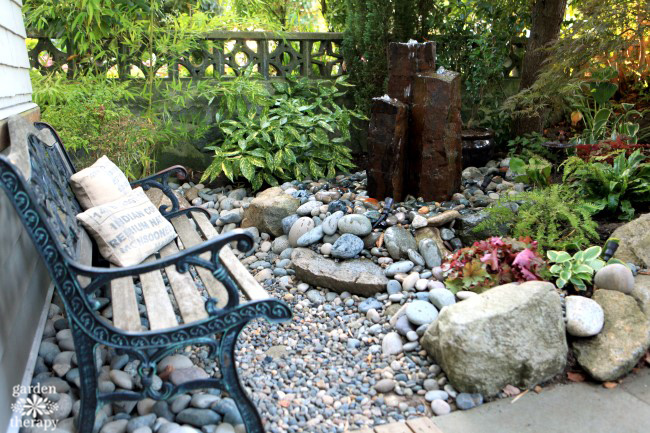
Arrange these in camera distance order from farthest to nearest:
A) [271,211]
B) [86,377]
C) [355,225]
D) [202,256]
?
[271,211], [355,225], [202,256], [86,377]

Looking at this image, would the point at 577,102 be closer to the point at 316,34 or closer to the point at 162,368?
the point at 316,34

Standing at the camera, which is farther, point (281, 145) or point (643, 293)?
point (281, 145)

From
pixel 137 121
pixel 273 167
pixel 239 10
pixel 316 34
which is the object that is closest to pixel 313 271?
pixel 273 167

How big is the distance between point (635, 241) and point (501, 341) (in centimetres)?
154

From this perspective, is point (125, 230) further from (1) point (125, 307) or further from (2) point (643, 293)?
(2) point (643, 293)

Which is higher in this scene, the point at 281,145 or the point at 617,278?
the point at 281,145

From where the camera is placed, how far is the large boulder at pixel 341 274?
3.65m

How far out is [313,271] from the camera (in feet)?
12.5

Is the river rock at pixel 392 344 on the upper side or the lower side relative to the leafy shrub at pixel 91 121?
lower

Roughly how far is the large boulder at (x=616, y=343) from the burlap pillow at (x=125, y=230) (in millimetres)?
2338

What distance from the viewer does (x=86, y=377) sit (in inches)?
83.7

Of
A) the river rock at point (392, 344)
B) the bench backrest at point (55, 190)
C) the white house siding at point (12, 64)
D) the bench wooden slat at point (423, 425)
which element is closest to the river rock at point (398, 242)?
the river rock at point (392, 344)

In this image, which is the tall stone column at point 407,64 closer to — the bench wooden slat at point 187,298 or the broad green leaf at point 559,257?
the broad green leaf at point 559,257

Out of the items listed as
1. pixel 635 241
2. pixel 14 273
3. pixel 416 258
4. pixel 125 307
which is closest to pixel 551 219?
pixel 635 241
